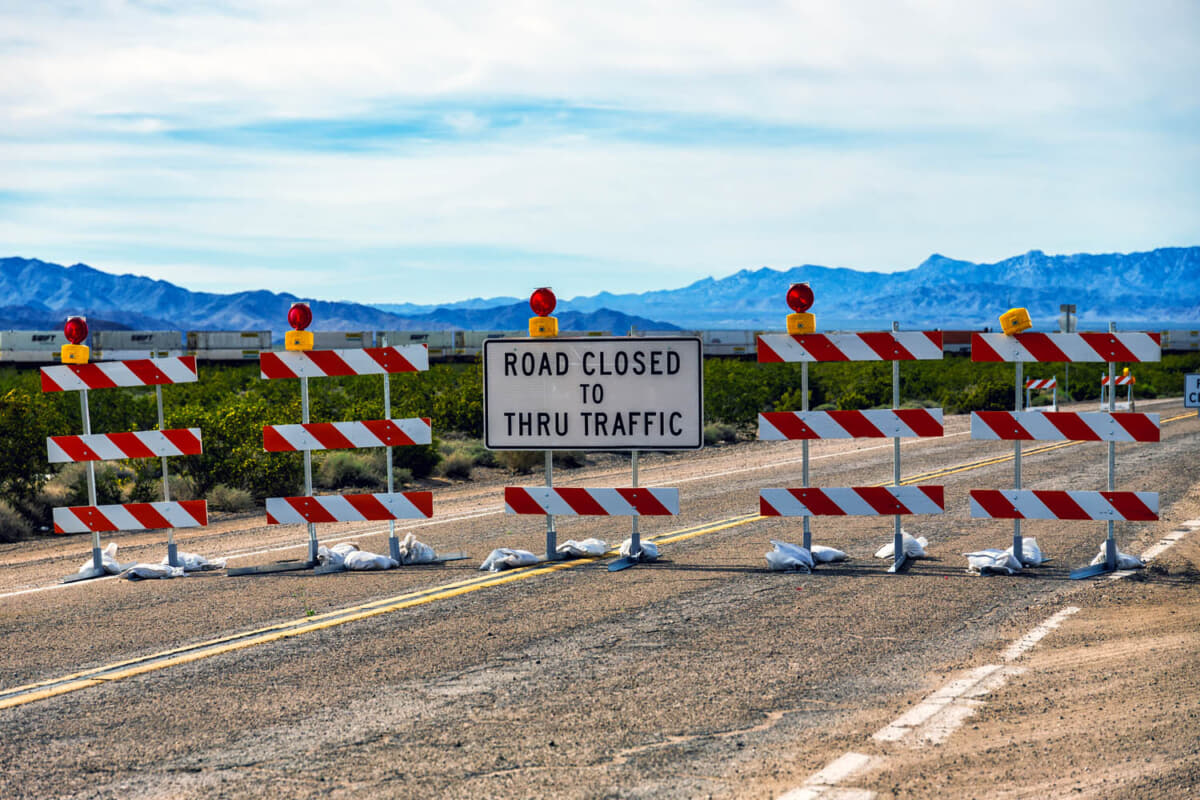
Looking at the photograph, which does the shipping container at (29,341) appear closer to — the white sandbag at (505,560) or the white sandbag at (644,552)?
the white sandbag at (505,560)

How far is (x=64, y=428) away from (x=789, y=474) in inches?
Answer: 438

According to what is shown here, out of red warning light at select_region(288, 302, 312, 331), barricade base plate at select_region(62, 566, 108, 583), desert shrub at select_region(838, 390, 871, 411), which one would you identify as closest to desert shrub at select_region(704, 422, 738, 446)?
desert shrub at select_region(838, 390, 871, 411)

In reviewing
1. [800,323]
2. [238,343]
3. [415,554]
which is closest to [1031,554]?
[800,323]

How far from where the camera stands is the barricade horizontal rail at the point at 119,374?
10977 mm

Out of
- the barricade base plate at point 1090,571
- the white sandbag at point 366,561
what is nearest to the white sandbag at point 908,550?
the barricade base plate at point 1090,571

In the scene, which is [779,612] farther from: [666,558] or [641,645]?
[666,558]

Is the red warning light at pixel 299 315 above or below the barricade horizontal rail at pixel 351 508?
above

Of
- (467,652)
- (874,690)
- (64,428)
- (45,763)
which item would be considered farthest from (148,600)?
(64,428)

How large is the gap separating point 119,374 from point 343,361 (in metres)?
2.11

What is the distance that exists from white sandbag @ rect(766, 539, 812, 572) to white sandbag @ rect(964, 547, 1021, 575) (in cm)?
139

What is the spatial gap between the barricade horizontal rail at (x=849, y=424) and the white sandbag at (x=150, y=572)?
17.9 feet

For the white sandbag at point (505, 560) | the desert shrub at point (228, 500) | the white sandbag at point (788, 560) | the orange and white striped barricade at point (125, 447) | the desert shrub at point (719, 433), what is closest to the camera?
the white sandbag at point (788, 560)

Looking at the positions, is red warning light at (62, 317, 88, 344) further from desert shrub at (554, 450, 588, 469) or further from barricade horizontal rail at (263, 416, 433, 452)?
desert shrub at (554, 450, 588, 469)

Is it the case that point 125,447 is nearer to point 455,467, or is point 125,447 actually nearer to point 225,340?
point 455,467
